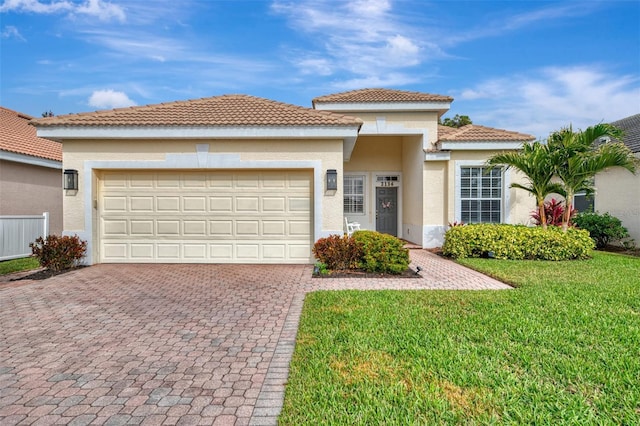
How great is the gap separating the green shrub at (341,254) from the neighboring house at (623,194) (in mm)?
11464

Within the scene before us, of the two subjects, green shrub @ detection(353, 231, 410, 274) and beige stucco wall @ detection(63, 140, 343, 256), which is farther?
beige stucco wall @ detection(63, 140, 343, 256)

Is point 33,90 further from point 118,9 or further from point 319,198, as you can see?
point 319,198

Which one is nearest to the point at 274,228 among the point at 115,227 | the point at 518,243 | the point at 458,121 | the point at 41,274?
the point at 115,227

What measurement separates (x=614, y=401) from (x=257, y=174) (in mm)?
8765

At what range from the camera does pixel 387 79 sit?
18.0 m

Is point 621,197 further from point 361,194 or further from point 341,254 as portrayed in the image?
point 341,254

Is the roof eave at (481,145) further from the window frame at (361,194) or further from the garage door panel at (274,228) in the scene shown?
the garage door panel at (274,228)

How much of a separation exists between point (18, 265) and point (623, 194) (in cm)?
2106

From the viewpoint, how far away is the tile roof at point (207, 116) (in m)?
9.52

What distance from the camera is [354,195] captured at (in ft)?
54.2

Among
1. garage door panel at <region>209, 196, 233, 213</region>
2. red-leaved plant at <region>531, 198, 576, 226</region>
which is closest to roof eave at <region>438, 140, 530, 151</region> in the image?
red-leaved plant at <region>531, 198, 576, 226</region>

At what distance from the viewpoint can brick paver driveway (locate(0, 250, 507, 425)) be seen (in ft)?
9.91

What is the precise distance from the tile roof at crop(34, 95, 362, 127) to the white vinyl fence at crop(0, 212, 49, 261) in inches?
156

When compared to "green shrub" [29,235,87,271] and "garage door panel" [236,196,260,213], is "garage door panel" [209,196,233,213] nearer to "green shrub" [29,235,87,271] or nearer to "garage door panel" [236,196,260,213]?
"garage door panel" [236,196,260,213]
